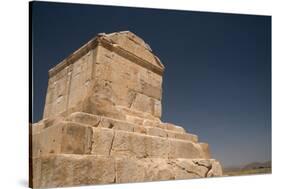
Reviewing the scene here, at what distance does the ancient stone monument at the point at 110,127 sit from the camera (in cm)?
686

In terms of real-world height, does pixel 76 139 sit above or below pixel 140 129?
below

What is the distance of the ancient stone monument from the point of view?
6.86 m

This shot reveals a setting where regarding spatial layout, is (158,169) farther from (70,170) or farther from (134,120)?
(70,170)

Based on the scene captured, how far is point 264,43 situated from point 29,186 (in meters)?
5.55

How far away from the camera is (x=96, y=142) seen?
7.08 m

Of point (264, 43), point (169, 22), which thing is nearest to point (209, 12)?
point (169, 22)

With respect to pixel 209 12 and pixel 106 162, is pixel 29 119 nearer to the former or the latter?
pixel 106 162

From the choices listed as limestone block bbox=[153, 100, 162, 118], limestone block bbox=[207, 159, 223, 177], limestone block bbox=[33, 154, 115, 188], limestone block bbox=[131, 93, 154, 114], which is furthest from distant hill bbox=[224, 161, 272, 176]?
limestone block bbox=[33, 154, 115, 188]

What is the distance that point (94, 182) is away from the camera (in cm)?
704

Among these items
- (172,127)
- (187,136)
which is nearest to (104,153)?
(172,127)

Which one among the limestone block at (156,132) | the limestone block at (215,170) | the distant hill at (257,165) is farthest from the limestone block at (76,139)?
the distant hill at (257,165)

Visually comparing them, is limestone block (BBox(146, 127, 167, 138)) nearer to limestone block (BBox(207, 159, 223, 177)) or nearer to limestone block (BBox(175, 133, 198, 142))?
limestone block (BBox(175, 133, 198, 142))

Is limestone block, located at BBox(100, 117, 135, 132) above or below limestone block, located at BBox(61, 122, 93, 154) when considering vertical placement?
above

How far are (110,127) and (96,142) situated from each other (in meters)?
0.44
